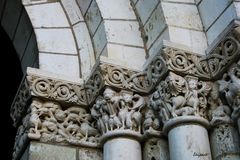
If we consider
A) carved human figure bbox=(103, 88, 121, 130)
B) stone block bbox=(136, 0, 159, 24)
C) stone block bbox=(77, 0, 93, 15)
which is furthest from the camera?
stone block bbox=(77, 0, 93, 15)

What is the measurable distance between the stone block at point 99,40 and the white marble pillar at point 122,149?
0.68 metres

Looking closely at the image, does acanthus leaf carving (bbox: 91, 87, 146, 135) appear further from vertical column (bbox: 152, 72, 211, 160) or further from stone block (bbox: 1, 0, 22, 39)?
stone block (bbox: 1, 0, 22, 39)

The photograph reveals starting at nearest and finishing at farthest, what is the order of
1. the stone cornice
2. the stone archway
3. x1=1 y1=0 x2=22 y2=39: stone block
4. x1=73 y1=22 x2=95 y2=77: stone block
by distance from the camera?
1. the stone cornice
2. x1=73 y1=22 x2=95 y2=77: stone block
3. x1=1 y1=0 x2=22 y2=39: stone block
4. the stone archway

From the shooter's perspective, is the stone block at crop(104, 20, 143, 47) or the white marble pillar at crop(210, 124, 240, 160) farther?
the stone block at crop(104, 20, 143, 47)

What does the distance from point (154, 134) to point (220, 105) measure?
389 mm

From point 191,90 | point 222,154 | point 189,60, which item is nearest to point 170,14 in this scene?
point 189,60

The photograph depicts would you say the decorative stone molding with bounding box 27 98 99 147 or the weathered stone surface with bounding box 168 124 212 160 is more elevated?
the decorative stone molding with bounding box 27 98 99 147

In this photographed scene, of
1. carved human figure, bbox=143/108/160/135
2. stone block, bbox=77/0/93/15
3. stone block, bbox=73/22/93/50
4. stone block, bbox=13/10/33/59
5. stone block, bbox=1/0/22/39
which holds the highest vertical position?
stone block, bbox=1/0/22/39

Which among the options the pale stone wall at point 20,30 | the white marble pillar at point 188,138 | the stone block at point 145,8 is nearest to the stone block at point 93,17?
the stone block at point 145,8

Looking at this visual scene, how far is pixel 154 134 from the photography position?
2850 mm

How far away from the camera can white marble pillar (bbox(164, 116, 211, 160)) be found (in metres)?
2.60

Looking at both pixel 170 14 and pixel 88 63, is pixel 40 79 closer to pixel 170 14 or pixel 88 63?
pixel 88 63

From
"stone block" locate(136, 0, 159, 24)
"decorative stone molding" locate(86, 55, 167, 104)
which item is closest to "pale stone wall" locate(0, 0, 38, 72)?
"decorative stone molding" locate(86, 55, 167, 104)

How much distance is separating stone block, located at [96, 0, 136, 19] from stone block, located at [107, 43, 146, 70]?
25 centimetres
